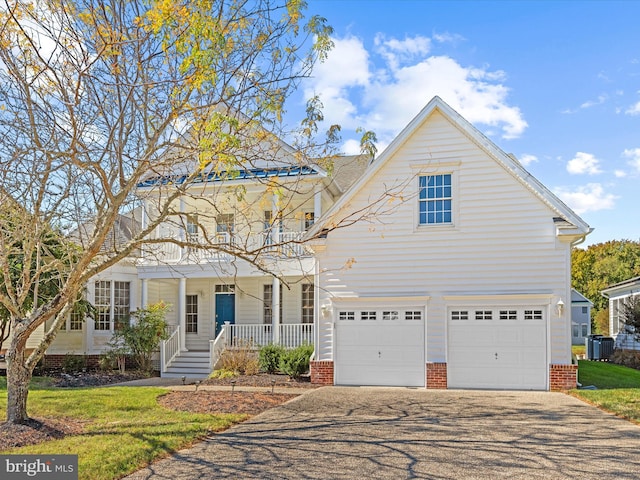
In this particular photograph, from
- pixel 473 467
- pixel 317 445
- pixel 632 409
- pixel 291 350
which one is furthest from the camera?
pixel 291 350

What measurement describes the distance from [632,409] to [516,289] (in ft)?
14.7

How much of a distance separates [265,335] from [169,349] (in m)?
3.23

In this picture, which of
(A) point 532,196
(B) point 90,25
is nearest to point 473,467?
(B) point 90,25

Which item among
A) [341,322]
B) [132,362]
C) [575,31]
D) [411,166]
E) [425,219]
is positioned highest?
[575,31]

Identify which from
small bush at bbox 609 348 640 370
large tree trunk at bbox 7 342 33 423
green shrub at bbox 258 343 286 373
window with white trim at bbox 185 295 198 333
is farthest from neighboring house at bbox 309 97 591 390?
small bush at bbox 609 348 640 370

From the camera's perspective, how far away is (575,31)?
511 inches

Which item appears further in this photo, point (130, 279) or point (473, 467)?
point (130, 279)

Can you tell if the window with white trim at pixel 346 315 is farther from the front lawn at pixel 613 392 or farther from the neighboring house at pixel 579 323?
the neighboring house at pixel 579 323

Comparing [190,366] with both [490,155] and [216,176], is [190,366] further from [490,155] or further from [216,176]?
[490,155]

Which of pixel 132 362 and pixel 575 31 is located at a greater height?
pixel 575 31

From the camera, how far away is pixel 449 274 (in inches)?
652

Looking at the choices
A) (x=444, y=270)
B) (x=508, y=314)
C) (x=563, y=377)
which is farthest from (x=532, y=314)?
(x=444, y=270)

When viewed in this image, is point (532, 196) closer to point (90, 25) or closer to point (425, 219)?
point (425, 219)

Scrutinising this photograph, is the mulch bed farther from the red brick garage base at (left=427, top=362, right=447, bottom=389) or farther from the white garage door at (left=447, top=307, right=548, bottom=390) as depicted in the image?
the white garage door at (left=447, top=307, right=548, bottom=390)
